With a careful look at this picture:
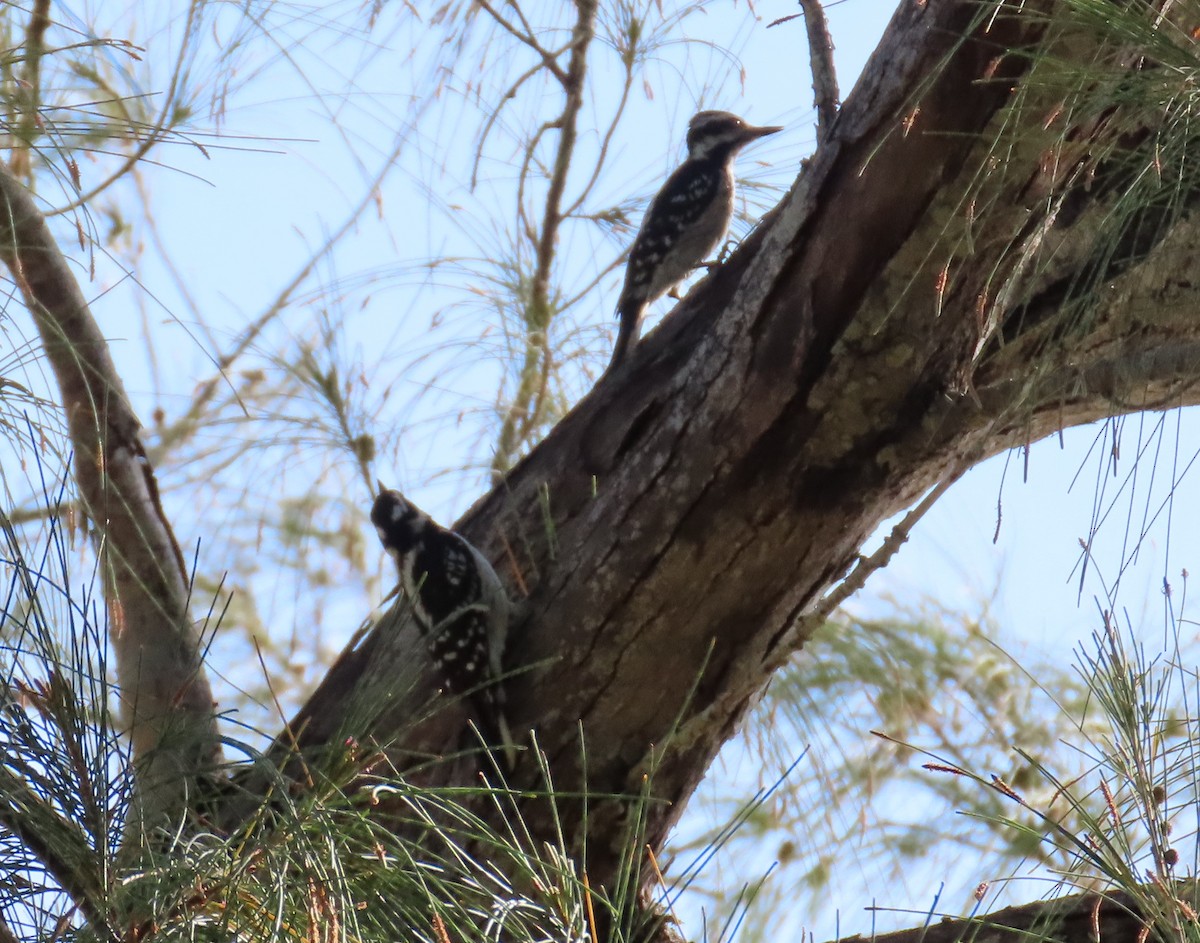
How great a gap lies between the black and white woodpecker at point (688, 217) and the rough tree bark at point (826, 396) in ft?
4.85

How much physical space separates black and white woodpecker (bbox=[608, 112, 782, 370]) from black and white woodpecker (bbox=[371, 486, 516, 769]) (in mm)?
827

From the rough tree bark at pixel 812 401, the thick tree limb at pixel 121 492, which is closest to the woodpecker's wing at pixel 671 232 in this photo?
the rough tree bark at pixel 812 401

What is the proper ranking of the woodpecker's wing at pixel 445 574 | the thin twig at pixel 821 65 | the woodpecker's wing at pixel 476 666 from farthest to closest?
the woodpecker's wing at pixel 445 574
the woodpecker's wing at pixel 476 666
the thin twig at pixel 821 65

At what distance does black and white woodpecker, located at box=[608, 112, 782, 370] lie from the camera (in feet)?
13.0

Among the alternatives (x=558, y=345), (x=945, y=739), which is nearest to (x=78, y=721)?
(x=558, y=345)

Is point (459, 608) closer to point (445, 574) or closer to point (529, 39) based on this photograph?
point (445, 574)

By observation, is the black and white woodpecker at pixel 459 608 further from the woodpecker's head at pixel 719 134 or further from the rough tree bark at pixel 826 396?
the woodpecker's head at pixel 719 134

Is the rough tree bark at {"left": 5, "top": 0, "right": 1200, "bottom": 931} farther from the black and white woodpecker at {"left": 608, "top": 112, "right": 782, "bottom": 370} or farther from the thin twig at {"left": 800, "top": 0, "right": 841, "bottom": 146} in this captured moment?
the black and white woodpecker at {"left": 608, "top": 112, "right": 782, "bottom": 370}

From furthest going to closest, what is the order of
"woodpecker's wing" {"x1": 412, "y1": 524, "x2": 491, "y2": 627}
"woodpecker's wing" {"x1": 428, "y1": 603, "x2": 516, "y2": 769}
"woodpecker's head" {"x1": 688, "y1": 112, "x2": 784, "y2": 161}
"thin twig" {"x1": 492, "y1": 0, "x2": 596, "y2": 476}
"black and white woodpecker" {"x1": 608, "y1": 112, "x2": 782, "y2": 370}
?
"woodpecker's head" {"x1": 688, "y1": 112, "x2": 784, "y2": 161} < "black and white woodpecker" {"x1": 608, "y1": 112, "x2": 782, "y2": 370} < "thin twig" {"x1": 492, "y1": 0, "x2": 596, "y2": 476} < "woodpecker's wing" {"x1": 412, "y1": 524, "x2": 491, "y2": 627} < "woodpecker's wing" {"x1": 428, "y1": 603, "x2": 516, "y2": 769}

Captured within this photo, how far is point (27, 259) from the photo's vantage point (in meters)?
2.29

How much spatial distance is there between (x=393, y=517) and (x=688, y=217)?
4.44ft

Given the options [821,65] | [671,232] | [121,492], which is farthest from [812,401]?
[671,232]

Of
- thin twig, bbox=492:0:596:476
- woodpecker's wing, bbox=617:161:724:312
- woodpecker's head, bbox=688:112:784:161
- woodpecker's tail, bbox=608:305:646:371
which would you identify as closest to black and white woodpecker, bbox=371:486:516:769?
thin twig, bbox=492:0:596:476

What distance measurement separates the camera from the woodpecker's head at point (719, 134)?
14.7 feet
